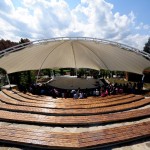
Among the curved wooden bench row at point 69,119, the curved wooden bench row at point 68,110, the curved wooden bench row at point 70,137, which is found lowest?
the curved wooden bench row at point 70,137

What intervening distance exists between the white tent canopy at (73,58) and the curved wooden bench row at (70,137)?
11.0m

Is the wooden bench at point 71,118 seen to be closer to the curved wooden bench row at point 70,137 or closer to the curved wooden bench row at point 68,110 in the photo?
the curved wooden bench row at point 68,110

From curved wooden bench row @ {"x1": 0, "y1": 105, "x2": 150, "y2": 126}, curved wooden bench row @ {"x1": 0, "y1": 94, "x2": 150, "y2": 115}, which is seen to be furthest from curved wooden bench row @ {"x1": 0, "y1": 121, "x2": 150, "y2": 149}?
curved wooden bench row @ {"x1": 0, "y1": 94, "x2": 150, "y2": 115}

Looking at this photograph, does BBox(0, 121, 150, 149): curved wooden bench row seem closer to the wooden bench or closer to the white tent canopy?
the wooden bench

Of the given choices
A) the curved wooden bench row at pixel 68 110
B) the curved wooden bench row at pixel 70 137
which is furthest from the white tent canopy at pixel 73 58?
the curved wooden bench row at pixel 70 137

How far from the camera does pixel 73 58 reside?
2089 cm

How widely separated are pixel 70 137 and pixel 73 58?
13.0 metres

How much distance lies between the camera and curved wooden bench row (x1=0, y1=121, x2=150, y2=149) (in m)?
8.20

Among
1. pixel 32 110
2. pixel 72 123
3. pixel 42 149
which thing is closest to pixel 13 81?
pixel 32 110

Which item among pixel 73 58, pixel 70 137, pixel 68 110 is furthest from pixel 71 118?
pixel 73 58

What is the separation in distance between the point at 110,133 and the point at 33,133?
3.36 metres

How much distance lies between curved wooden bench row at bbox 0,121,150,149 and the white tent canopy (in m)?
11.0

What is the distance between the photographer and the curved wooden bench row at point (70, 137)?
8196 millimetres

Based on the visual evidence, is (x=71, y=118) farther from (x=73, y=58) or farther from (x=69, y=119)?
(x=73, y=58)
